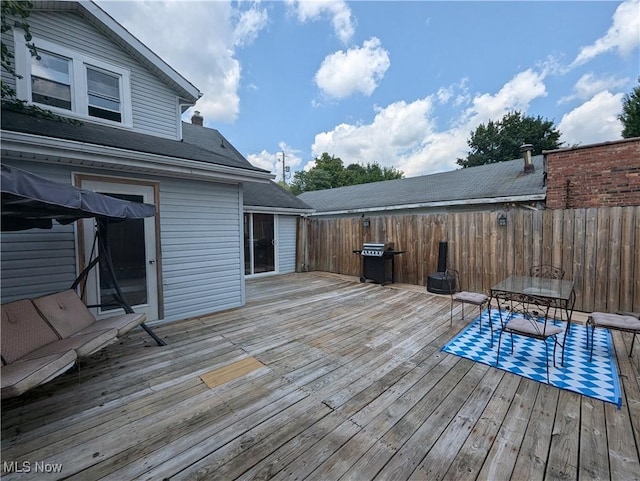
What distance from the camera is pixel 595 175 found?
546 cm

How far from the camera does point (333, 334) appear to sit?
12.6 feet

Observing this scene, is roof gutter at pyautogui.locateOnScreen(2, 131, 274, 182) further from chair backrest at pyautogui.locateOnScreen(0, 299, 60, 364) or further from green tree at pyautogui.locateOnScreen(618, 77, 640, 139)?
green tree at pyautogui.locateOnScreen(618, 77, 640, 139)

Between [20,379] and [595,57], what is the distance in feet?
60.1

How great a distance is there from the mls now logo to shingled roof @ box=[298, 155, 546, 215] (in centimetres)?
898

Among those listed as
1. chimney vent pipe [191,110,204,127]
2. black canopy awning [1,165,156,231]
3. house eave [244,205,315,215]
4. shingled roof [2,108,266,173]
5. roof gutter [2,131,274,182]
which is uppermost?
chimney vent pipe [191,110,204,127]


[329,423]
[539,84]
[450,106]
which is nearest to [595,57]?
[539,84]

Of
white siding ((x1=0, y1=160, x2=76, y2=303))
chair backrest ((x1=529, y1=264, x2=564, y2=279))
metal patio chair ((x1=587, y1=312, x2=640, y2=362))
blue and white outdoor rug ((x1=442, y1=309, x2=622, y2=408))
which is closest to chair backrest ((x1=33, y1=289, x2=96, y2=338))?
white siding ((x1=0, y1=160, x2=76, y2=303))

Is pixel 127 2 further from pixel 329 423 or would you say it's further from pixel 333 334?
pixel 329 423

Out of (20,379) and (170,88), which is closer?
(20,379)

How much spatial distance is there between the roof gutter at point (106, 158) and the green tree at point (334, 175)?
25608 mm

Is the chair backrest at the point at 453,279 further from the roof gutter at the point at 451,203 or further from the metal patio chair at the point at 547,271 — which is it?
the roof gutter at the point at 451,203

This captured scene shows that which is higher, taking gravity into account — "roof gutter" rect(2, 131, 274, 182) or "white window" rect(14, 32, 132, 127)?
"white window" rect(14, 32, 132, 127)

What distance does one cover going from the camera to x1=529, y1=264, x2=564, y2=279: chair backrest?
190 inches

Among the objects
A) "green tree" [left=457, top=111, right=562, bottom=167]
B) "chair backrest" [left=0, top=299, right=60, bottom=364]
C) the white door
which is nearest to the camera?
"chair backrest" [left=0, top=299, right=60, bottom=364]
